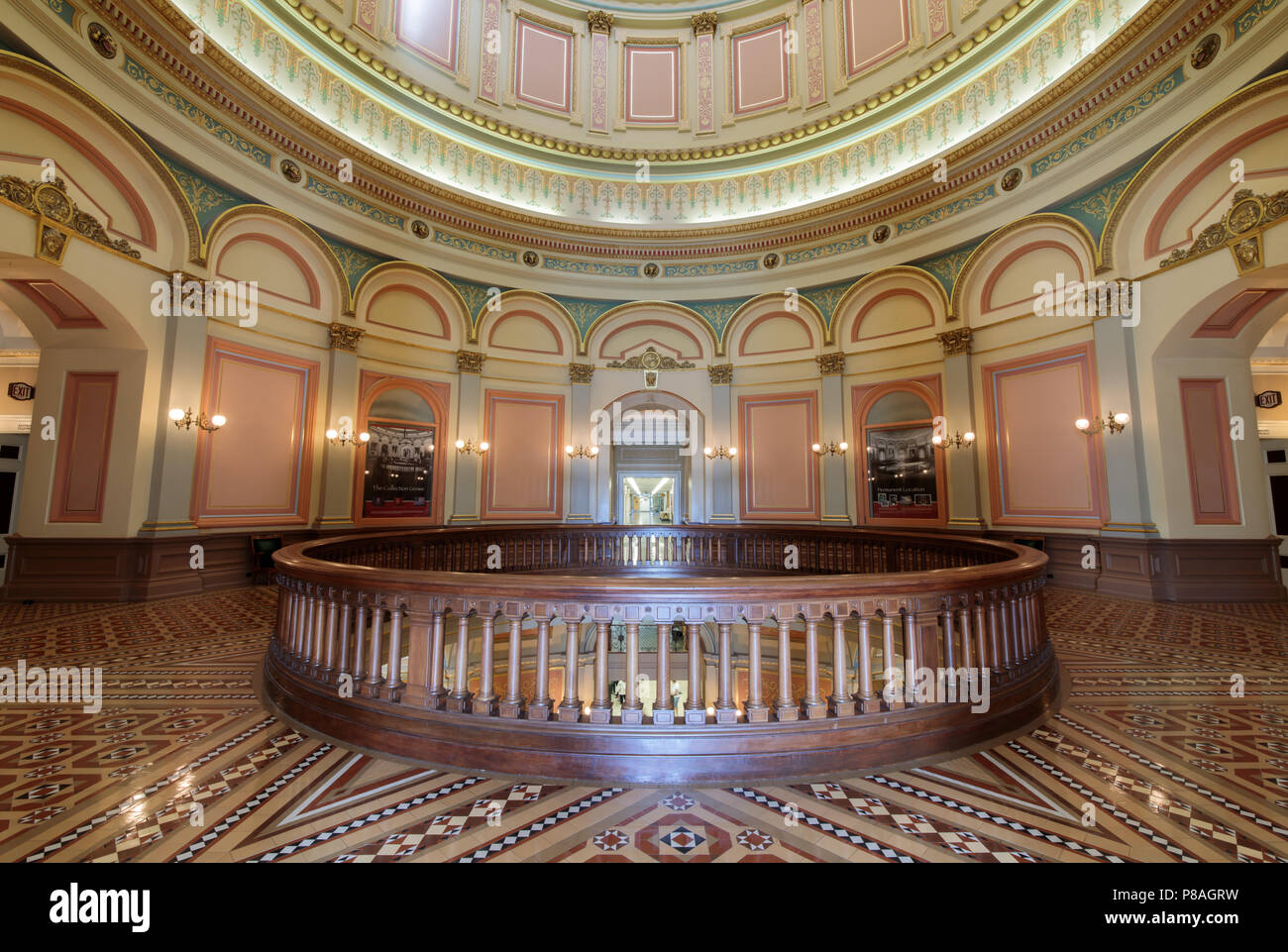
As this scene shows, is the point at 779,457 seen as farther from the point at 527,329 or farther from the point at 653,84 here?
the point at 653,84

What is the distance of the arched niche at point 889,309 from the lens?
1047cm

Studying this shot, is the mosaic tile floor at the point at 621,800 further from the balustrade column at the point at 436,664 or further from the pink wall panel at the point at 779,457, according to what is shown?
the pink wall panel at the point at 779,457

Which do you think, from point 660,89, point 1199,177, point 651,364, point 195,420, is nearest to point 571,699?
point 195,420

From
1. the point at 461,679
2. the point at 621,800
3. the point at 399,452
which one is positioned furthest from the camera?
the point at 399,452

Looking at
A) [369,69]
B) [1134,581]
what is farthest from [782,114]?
[1134,581]

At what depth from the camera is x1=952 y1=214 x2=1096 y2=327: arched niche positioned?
838 cm

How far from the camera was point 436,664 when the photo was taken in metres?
3.07

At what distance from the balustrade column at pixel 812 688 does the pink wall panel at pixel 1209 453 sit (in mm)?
8003

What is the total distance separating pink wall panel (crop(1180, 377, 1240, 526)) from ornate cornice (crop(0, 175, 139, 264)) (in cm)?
1442

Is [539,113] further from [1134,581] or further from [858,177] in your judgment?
[1134,581]

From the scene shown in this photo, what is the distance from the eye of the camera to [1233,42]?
6340mm

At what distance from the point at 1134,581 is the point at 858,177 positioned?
9.15 metres

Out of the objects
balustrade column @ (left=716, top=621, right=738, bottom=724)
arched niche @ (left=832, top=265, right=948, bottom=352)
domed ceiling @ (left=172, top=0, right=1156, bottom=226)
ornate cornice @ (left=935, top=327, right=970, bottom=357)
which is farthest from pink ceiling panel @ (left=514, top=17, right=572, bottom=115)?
balustrade column @ (left=716, top=621, right=738, bottom=724)

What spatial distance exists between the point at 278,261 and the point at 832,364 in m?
10.6
